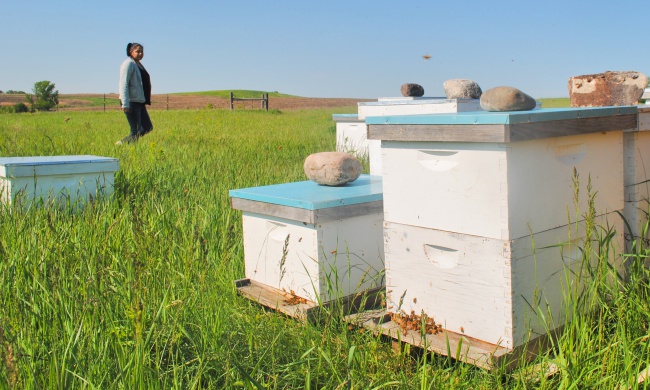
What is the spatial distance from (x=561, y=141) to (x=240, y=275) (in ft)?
5.64

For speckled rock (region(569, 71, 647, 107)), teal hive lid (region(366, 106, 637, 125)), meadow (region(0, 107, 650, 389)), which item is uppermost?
speckled rock (region(569, 71, 647, 107))

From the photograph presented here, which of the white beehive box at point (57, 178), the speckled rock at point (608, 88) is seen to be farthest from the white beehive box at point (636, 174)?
the white beehive box at point (57, 178)

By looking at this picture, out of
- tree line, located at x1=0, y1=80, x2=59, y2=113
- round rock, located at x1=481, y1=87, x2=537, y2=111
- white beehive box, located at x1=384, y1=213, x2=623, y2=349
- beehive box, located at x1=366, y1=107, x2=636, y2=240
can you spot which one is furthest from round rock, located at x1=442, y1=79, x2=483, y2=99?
tree line, located at x1=0, y1=80, x2=59, y2=113

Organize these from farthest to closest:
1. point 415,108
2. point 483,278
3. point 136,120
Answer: point 136,120
point 415,108
point 483,278

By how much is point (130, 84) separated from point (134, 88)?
0.23 ft

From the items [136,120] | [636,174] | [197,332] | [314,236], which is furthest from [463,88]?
[197,332]

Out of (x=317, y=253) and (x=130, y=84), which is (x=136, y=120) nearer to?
(x=130, y=84)

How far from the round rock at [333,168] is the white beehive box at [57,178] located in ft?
5.82

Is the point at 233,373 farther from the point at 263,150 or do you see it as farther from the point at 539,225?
the point at 263,150

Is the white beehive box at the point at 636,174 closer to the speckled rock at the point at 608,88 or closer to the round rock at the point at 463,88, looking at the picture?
the speckled rock at the point at 608,88

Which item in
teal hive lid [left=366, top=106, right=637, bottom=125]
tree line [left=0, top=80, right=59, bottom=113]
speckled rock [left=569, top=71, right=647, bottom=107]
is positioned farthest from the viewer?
tree line [left=0, top=80, right=59, bottom=113]

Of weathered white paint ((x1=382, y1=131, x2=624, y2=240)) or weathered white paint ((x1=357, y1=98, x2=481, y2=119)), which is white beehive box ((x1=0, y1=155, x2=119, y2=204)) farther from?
weathered white paint ((x1=382, y1=131, x2=624, y2=240))

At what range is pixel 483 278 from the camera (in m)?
2.19

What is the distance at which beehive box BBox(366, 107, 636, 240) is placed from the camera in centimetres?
209
